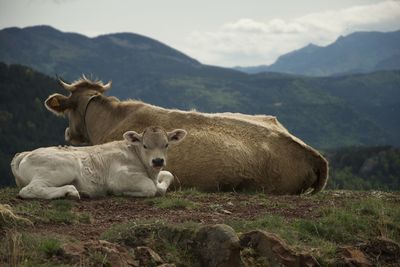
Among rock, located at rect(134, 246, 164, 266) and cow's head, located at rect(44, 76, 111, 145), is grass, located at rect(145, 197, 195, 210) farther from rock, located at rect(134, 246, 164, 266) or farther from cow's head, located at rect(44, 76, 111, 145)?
cow's head, located at rect(44, 76, 111, 145)

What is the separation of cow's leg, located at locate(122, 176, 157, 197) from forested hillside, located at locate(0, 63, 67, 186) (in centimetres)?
9738

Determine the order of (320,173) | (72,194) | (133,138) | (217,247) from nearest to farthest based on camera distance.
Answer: (217,247) → (72,194) → (133,138) → (320,173)

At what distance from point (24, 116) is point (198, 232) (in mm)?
150307

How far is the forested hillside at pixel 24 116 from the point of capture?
134375 millimetres

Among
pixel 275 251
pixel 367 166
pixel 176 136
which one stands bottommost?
pixel 367 166

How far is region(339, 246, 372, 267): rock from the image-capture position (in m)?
9.21

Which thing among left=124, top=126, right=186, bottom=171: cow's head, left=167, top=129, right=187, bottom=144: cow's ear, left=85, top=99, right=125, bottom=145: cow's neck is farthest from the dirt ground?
left=85, top=99, right=125, bottom=145: cow's neck

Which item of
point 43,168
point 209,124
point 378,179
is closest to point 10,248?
point 43,168

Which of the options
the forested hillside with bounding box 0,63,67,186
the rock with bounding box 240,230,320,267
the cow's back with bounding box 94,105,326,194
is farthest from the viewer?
the forested hillside with bounding box 0,63,67,186

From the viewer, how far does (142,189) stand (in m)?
13.1

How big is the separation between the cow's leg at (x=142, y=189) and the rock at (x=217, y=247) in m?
4.13

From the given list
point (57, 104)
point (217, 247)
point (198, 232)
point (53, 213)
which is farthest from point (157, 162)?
point (57, 104)

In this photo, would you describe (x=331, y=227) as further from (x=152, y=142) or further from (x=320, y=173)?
(x=320, y=173)

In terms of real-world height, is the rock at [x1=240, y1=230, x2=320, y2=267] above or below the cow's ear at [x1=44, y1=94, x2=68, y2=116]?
below
